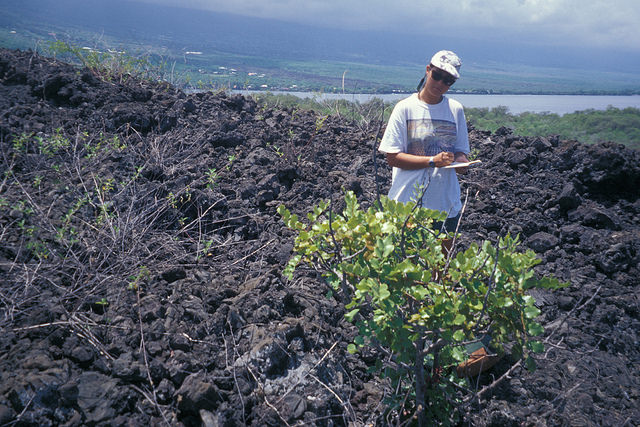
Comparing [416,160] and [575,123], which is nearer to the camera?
[416,160]

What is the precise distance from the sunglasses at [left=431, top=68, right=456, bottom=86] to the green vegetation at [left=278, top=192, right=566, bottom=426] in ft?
3.59

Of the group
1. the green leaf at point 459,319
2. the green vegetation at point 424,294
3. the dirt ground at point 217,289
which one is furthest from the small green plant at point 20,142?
the green leaf at point 459,319

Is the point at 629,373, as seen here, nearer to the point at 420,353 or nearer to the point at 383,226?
the point at 420,353

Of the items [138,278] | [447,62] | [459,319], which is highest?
[447,62]

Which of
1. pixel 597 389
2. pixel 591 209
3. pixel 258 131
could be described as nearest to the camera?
pixel 597 389

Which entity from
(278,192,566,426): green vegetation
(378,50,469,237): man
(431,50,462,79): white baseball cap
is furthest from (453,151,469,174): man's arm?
(278,192,566,426): green vegetation

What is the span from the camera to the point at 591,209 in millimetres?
4367

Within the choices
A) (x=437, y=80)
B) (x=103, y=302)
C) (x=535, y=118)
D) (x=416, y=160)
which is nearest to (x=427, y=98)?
(x=437, y=80)

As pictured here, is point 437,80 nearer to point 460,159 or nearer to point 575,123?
point 460,159

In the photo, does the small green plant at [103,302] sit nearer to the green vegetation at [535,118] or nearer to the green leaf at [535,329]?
the green leaf at [535,329]

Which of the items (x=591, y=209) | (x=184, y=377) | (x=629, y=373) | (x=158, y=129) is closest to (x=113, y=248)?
(x=184, y=377)

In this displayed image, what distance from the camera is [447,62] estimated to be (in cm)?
262

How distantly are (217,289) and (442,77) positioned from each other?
74.5 inches

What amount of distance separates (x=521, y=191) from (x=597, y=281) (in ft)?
6.16
